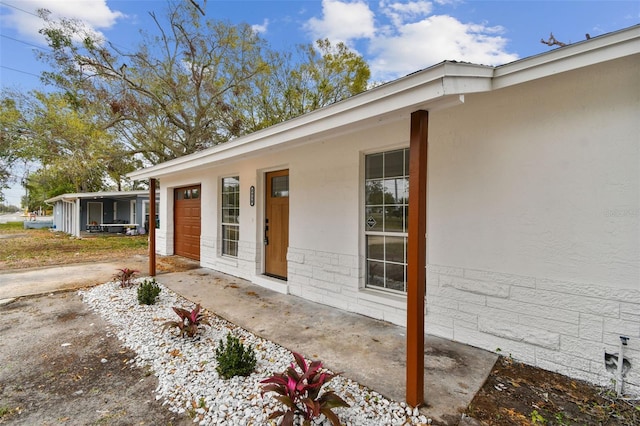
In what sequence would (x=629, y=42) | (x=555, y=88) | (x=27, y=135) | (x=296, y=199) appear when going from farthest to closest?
(x=27, y=135) → (x=296, y=199) → (x=555, y=88) → (x=629, y=42)

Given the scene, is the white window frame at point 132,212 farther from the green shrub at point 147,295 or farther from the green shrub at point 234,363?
the green shrub at point 234,363

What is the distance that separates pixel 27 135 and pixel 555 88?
1640 cm

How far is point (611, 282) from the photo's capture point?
93.4 inches

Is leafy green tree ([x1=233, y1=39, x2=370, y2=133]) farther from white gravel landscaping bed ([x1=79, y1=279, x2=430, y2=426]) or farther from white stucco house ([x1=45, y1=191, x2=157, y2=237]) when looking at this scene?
white gravel landscaping bed ([x1=79, y1=279, x2=430, y2=426])

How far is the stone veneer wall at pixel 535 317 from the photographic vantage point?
7.72ft

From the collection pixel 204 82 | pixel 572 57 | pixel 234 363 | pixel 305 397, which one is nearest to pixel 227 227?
pixel 234 363

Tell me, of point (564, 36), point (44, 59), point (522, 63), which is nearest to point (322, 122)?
point (522, 63)

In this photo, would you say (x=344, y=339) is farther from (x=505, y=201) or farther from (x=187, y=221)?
(x=187, y=221)

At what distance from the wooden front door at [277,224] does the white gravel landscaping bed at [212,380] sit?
176 centimetres

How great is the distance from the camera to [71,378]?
2.66 metres

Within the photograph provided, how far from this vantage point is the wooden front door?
546 cm

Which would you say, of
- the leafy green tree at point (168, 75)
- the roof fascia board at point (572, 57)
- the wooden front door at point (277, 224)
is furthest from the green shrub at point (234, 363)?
the leafy green tree at point (168, 75)

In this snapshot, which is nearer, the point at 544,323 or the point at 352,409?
the point at 352,409

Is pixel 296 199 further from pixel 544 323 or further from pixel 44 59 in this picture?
pixel 44 59
